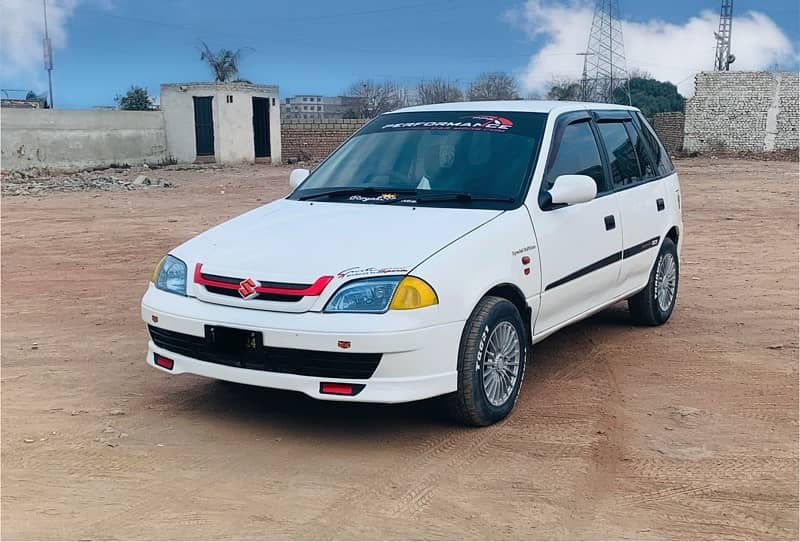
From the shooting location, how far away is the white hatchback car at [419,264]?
178 inches

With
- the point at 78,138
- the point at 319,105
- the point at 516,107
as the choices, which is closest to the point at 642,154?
the point at 516,107

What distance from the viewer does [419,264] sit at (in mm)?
4570

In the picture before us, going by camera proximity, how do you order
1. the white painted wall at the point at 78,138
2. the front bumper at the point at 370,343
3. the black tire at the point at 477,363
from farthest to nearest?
the white painted wall at the point at 78,138, the black tire at the point at 477,363, the front bumper at the point at 370,343

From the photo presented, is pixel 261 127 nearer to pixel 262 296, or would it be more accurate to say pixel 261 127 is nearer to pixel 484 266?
pixel 484 266

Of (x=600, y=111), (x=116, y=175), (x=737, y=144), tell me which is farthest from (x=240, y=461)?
(x=737, y=144)

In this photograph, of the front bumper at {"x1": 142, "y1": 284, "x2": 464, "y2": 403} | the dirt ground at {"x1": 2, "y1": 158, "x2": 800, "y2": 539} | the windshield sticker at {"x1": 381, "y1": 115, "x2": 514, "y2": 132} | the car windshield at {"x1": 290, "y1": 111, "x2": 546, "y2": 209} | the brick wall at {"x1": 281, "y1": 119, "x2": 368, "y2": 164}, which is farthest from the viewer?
the brick wall at {"x1": 281, "y1": 119, "x2": 368, "y2": 164}

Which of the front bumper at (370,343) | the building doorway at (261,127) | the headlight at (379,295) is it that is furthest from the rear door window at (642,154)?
Result: the building doorway at (261,127)

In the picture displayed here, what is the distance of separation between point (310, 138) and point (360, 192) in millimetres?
31860

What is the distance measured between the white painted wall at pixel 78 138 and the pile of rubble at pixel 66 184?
155cm

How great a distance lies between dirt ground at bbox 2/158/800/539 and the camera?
3.84m

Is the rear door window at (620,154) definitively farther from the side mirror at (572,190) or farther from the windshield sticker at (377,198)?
the windshield sticker at (377,198)

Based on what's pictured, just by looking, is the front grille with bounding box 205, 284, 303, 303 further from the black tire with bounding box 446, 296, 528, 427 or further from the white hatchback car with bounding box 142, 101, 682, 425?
the black tire with bounding box 446, 296, 528, 427

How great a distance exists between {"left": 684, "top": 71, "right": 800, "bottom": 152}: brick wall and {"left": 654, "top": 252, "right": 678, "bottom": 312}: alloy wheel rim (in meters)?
32.3

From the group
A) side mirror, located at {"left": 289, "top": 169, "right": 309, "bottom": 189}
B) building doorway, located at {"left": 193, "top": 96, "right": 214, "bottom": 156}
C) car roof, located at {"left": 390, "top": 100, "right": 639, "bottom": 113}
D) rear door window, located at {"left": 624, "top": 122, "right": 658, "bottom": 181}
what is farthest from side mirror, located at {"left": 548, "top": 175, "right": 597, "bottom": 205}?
building doorway, located at {"left": 193, "top": 96, "right": 214, "bottom": 156}
